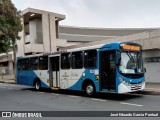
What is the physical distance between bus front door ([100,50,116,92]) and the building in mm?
8535

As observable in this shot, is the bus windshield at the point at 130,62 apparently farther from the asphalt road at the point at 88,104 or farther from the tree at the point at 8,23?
the tree at the point at 8,23

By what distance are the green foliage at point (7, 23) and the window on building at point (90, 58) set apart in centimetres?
800

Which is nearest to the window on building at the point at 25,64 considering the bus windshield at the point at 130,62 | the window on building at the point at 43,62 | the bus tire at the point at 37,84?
the bus tire at the point at 37,84

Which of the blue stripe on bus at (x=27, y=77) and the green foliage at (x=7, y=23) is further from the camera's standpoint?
the blue stripe on bus at (x=27, y=77)

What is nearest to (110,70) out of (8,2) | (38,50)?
(8,2)

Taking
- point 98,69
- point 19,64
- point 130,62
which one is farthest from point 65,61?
point 19,64

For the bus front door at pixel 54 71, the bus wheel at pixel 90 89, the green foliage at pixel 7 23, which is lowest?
the bus wheel at pixel 90 89

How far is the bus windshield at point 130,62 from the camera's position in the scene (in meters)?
12.8

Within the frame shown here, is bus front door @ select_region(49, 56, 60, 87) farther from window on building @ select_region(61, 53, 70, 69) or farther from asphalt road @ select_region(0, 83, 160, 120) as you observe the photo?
asphalt road @ select_region(0, 83, 160, 120)

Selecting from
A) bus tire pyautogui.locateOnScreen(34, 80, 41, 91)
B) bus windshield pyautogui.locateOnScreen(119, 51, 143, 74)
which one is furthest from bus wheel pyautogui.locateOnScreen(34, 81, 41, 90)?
bus windshield pyautogui.locateOnScreen(119, 51, 143, 74)

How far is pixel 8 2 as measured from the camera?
20.0m

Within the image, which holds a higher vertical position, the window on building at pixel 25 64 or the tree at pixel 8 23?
the tree at pixel 8 23

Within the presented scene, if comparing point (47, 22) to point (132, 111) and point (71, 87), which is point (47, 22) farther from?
point (132, 111)

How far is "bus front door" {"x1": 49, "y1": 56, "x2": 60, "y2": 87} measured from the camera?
17375 millimetres
